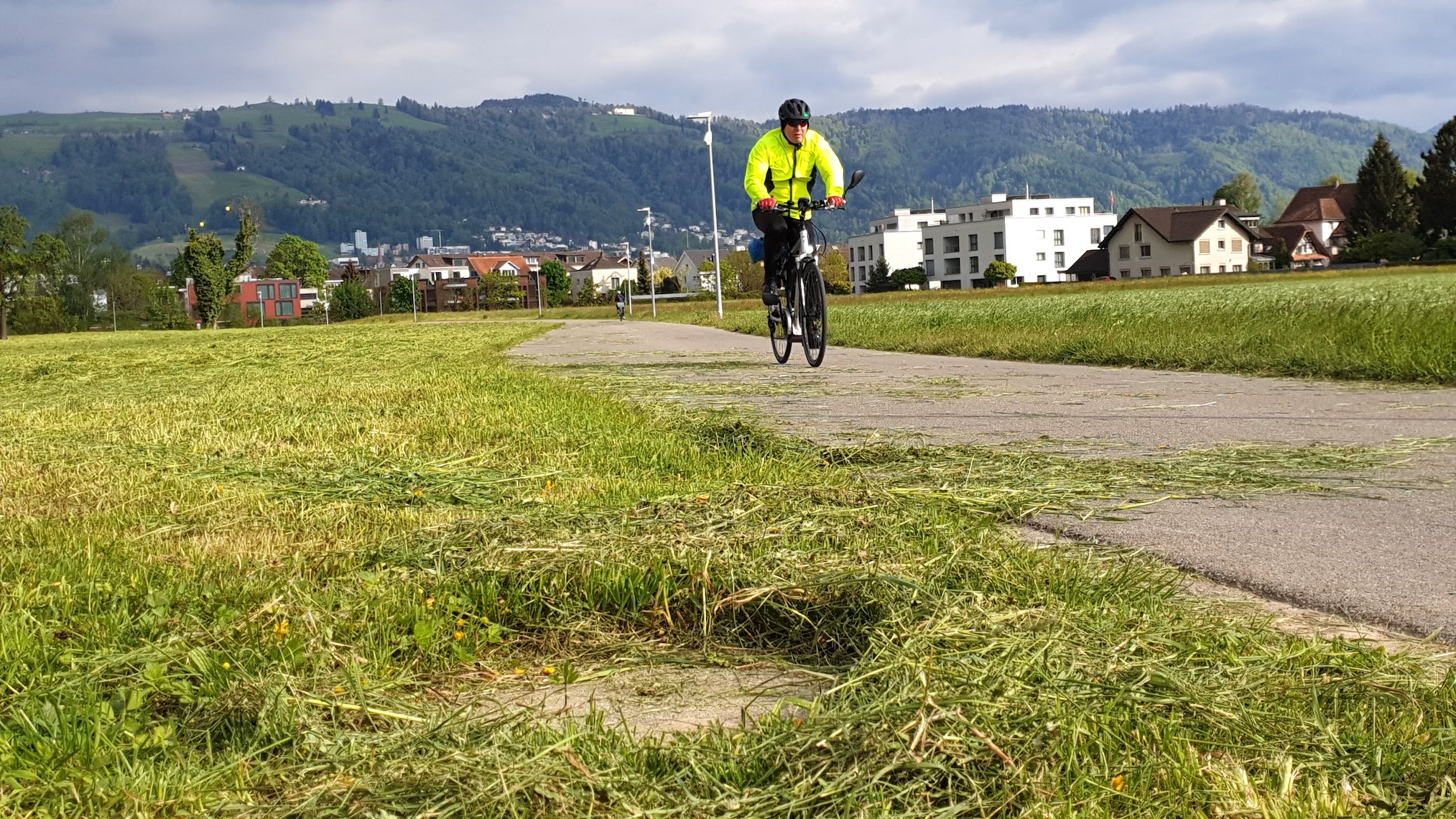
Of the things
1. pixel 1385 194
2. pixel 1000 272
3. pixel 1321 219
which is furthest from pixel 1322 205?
pixel 1385 194

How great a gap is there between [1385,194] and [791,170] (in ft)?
304

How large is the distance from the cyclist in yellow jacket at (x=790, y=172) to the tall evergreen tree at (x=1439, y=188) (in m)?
87.7

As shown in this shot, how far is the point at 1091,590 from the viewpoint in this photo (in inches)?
113

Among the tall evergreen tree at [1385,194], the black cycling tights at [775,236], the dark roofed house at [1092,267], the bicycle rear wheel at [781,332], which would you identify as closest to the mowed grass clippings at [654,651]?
the black cycling tights at [775,236]

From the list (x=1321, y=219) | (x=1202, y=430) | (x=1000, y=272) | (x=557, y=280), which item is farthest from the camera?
(x=557, y=280)

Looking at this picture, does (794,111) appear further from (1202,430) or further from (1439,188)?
(1439,188)

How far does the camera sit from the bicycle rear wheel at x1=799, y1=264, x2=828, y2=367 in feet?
37.8

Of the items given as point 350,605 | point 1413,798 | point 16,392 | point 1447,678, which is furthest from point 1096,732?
point 16,392

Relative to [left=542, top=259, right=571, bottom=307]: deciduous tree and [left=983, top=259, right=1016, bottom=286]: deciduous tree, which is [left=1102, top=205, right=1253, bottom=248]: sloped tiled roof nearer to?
[left=983, top=259, right=1016, bottom=286]: deciduous tree

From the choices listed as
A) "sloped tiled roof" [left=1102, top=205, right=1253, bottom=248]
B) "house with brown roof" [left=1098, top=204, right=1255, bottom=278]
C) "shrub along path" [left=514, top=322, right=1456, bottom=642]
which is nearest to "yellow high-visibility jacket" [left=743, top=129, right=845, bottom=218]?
"shrub along path" [left=514, top=322, right=1456, bottom=642]

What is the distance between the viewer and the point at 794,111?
11000 millimetres

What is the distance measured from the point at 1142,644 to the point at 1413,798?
2.02 ft

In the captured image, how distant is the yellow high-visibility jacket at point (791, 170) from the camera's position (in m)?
11.2

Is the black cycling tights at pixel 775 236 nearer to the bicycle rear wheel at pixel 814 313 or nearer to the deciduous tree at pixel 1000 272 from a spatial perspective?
the bicycle rear wheel at pixel 814 313
